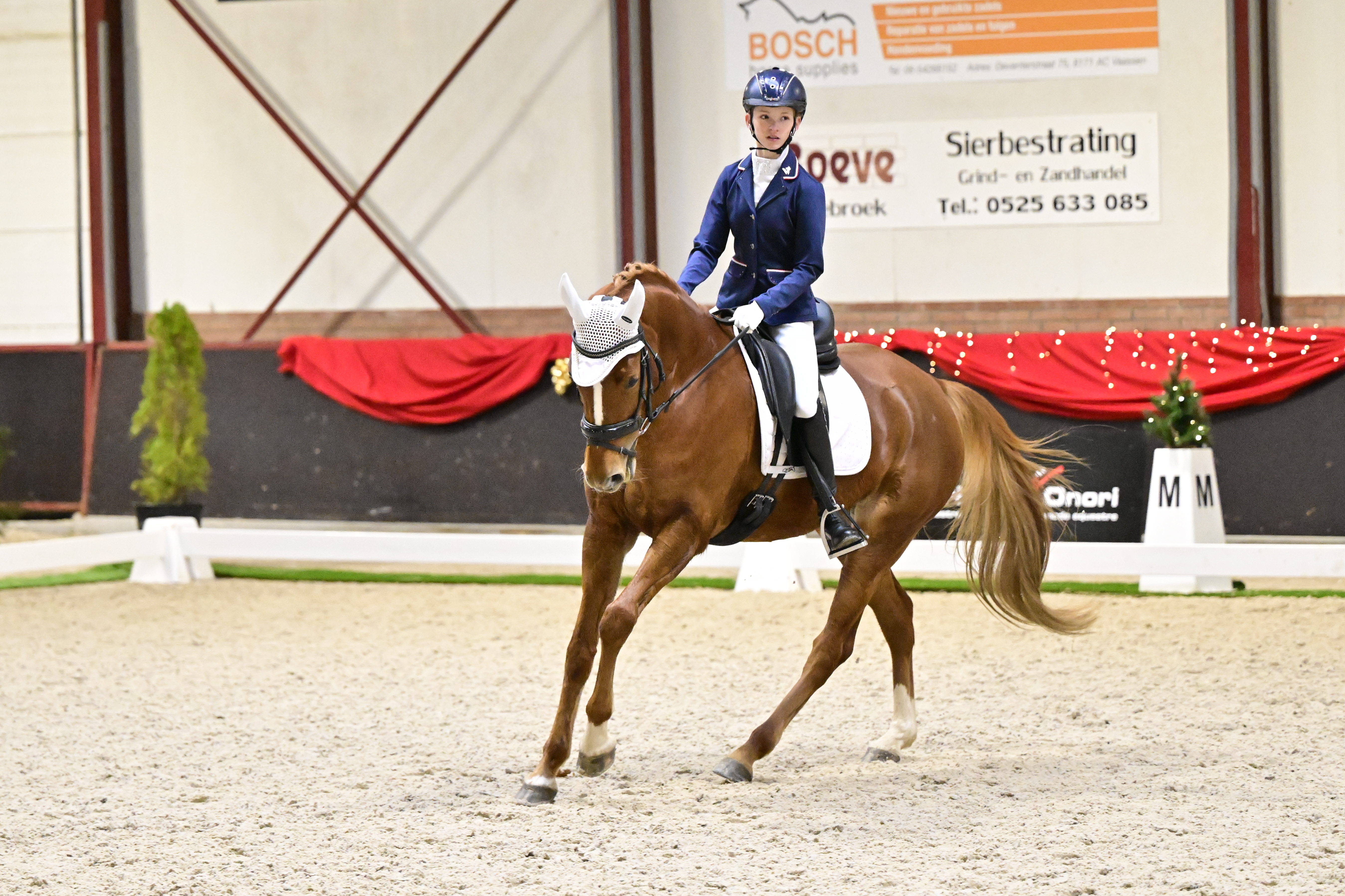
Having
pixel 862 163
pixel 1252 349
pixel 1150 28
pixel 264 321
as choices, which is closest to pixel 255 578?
pixel 264 321

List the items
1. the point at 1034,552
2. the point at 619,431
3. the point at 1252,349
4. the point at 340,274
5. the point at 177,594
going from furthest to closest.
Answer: the point at 340,274, the point at 1252,349, the point at 177,594, the point at 1034,552, the point at 619,431

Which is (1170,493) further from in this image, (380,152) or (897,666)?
(380,152)

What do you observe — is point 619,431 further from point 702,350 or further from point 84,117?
point 84,117

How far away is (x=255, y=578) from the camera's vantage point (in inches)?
383

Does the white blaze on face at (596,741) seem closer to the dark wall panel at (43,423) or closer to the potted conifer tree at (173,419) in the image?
the potted conifer tree at (173,419)

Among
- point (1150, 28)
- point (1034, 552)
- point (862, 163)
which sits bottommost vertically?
point (1034, 552)

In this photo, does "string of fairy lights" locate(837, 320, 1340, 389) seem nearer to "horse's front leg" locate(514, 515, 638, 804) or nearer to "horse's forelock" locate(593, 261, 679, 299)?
"horse's forelock" locate(593, 261, 679, 299)

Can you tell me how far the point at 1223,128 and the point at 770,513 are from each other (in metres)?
8.03

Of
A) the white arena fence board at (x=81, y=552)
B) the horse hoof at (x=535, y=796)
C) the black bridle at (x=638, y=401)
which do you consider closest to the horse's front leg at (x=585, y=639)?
the horse hoof at (x=535, y=796)

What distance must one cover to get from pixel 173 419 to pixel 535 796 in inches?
258

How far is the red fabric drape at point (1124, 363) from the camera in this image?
953 centimetres

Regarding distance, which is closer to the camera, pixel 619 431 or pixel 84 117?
pixel 619 431

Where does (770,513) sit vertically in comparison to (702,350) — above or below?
below

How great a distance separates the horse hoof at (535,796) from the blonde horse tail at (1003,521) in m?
1.70
